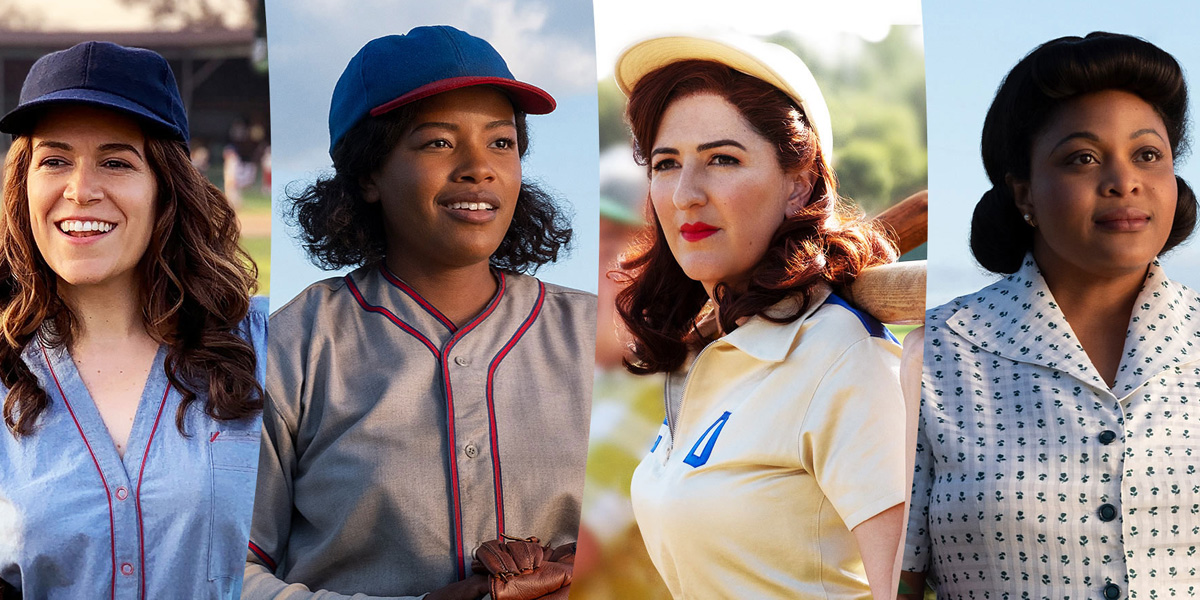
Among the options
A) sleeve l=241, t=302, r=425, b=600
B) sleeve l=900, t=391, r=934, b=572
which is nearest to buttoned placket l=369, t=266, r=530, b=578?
sleeve l=241, t=302, r=425, b=600

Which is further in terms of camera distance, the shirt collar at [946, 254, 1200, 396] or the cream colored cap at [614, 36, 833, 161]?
the shirt collar at [946, 254, 1200, 396]

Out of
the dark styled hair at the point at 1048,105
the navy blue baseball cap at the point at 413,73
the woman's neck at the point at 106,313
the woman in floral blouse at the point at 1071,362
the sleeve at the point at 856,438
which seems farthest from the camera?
the woman's neck at the point at 106,313

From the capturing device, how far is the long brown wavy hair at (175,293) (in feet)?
9.24

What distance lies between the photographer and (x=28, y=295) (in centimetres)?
286

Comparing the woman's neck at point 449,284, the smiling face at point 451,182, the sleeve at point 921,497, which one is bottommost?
the sleeve at point 921,497

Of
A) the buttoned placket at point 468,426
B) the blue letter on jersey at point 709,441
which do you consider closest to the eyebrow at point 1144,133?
the blue letter on jersey at point 709,441

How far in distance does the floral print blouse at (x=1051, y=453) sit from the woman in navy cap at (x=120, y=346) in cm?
162

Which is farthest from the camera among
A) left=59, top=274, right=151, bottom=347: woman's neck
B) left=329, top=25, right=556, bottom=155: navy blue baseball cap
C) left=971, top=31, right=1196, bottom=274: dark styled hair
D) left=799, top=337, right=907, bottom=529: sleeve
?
left=59, top=274, right=151, bottom=347: woman's neck

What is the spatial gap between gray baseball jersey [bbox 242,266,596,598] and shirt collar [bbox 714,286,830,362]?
412 millimetres

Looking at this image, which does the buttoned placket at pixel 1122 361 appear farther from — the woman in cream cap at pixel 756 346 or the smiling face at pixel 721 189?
the smiling face at pixel 721 189

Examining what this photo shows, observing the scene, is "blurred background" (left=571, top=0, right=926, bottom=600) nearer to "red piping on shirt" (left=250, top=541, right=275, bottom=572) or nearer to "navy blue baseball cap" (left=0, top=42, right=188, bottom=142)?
"red piping on shirt" (left=250, top=541, right=275, bottom=572)

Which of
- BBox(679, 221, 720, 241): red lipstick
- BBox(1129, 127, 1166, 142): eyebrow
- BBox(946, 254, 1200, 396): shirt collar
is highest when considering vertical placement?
BBox(1129, 127, 1166, 142): eyebrow

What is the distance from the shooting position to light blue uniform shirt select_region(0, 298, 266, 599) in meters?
2.71

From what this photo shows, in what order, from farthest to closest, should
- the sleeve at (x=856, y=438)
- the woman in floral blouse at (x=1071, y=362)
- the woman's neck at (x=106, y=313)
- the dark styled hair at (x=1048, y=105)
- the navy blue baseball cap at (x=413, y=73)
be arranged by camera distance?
the woman's neck at (x=106, y=313), the dark styled hair at (x=1048, y=105), the woman in floral blouse at (x=1071, y=362), the navy blue baseball cap at (x=413, y=73), the sleeve at (x=856, y=438)
